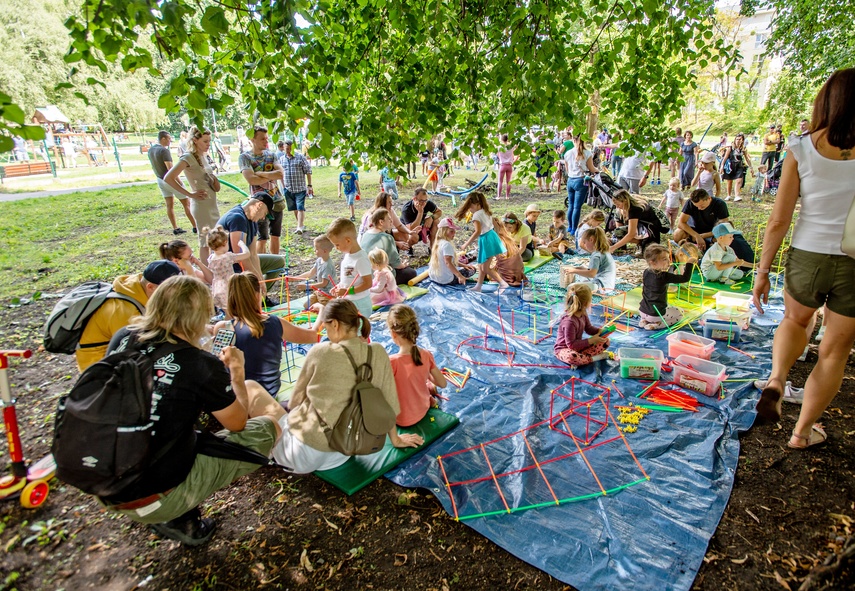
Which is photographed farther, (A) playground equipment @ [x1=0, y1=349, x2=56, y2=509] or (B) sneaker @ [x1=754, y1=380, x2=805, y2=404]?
(B) sneaker @ [x1=754, y1=380, x2=805, y2=404]

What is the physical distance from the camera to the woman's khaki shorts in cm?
254

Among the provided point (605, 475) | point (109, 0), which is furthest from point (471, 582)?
point (109, 0)

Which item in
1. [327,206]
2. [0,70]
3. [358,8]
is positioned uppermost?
[0,70]

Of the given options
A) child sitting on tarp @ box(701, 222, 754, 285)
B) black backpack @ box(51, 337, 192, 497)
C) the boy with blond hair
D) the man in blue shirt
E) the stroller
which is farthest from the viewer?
the stroller

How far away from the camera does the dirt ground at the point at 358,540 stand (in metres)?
2.36

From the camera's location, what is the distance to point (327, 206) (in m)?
12.4

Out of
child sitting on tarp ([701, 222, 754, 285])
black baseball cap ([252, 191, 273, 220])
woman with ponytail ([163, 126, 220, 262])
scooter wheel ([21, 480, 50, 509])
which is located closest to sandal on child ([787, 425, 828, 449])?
child sitting on tarp ([701, 222, 754, 285])

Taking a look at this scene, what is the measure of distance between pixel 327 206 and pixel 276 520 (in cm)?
1049

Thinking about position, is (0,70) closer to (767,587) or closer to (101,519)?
(101,519)

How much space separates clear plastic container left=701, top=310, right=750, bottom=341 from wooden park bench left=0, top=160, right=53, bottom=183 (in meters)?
22.4

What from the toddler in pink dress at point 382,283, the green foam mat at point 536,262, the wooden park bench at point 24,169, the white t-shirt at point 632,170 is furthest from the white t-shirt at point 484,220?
the wooden park bench at point 24,169

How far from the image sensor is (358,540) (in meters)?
2.61

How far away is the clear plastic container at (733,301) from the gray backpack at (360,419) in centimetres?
433

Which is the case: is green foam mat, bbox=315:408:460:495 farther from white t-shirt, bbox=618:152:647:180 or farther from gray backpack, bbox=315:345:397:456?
white t-shirt, bbox=618:152:647:180
